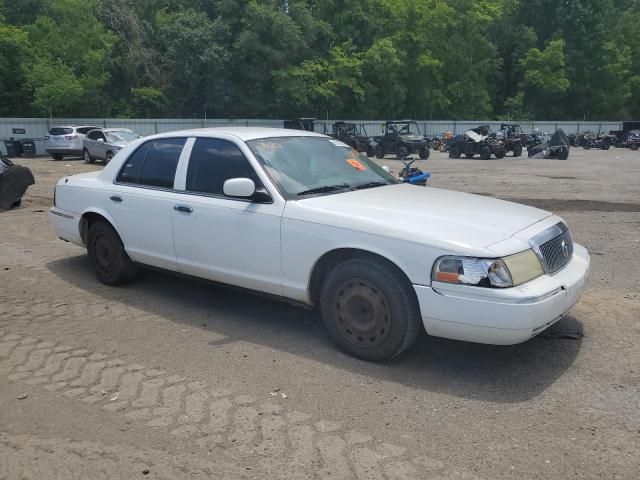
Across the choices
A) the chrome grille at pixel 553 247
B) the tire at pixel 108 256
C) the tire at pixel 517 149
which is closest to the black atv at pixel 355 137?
the tire at pixel 517 149

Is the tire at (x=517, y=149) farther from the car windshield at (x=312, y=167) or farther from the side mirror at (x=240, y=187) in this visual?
the side mirror at (x=240, y=187)

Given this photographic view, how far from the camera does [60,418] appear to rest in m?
3.37

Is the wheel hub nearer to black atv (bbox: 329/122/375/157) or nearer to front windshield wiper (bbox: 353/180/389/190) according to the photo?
front windshield wiper (bbox: 353/180/389/190)

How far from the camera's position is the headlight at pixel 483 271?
3.58 metres

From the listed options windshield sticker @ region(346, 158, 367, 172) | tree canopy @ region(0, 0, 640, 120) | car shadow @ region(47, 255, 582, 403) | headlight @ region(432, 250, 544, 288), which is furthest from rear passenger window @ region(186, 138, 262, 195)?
tree canopy @ region(0, 0, 640, 120)

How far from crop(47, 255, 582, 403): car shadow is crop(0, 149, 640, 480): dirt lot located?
0.02 m

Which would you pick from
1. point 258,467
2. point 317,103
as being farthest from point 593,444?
point 317,103

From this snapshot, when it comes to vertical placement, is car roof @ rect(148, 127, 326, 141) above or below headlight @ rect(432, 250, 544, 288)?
above

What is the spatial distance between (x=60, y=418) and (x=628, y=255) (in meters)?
6.48

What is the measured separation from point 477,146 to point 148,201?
25911mm

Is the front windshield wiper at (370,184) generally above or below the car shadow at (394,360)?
above

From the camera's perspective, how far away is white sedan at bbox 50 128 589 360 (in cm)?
365

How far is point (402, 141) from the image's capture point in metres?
28.1

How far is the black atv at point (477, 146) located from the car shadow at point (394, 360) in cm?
2507
